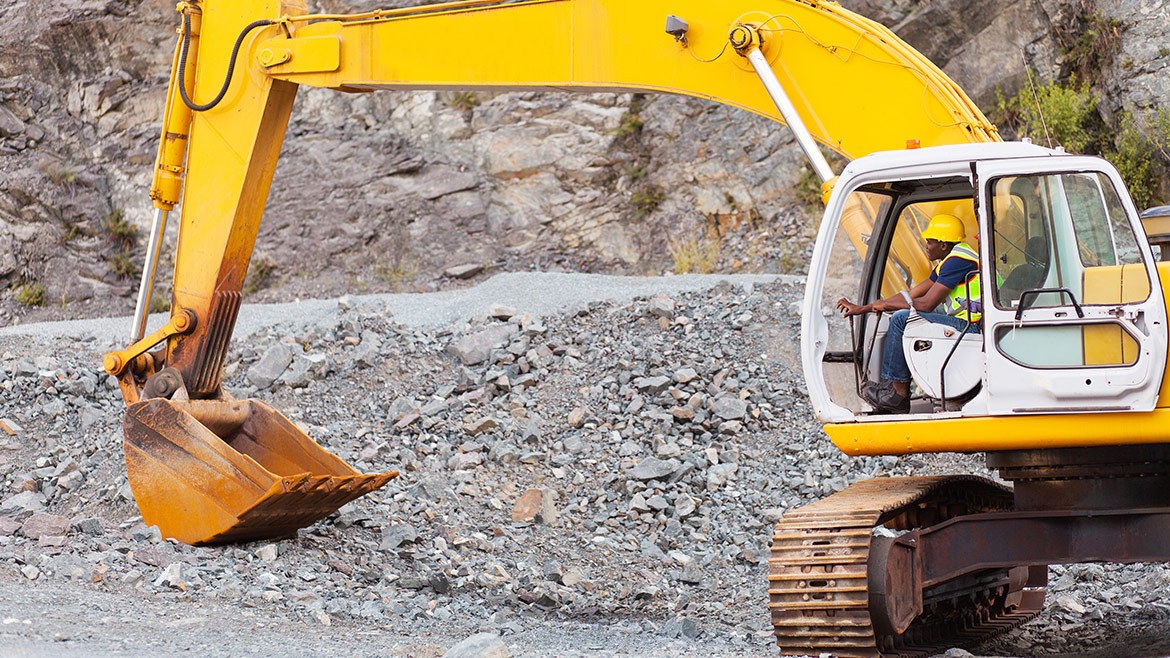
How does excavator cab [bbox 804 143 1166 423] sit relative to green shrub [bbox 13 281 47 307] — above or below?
above

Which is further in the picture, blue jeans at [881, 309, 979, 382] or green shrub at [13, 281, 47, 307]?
green shrub at [13, 281, 47, 307]

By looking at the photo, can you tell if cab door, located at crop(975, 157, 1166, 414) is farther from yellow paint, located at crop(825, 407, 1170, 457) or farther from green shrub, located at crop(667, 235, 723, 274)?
green shrub, located at crop(667, 235, 723, 274)

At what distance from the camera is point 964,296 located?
4.83 meters

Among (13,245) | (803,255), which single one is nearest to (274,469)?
(803,255)

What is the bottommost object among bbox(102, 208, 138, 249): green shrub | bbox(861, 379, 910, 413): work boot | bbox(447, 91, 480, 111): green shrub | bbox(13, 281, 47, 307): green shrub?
bbox(13, 281, 47, 307): green shrub

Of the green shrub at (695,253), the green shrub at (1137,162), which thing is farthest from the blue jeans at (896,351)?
the green shrub at (695,253)

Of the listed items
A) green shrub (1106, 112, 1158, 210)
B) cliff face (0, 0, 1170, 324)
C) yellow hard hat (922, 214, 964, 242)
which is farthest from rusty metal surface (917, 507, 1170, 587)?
cliff face (0, 0, 1170, 324)

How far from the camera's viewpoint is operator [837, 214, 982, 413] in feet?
15.7

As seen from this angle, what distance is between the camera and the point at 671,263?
16.1 metres

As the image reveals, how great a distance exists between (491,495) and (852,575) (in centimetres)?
410

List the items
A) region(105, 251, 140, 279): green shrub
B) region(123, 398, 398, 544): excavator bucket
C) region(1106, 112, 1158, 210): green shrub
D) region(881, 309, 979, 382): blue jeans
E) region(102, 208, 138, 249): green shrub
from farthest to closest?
region(102, 208, 138, 249): green shrub < region(105, 251, 140, 279): green shrub < region(1106, 112, 1158, 210): green shrub < region(123, 398, 398, 544): excavator bucket < region(881, 309, 979, 382): blue jeans

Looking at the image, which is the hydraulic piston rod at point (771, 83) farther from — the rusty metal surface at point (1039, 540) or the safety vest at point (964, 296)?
the rusty metal surface at point (1039, 540)

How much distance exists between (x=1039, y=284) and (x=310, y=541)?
4.19 meters

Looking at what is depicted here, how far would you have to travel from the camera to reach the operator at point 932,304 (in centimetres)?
478
